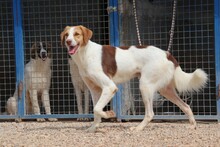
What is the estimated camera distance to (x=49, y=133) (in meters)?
6.19

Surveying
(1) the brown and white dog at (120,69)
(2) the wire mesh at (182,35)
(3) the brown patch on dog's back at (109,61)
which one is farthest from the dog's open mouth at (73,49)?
(2) the wire mesh at (182,35)

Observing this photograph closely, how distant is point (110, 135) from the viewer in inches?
229

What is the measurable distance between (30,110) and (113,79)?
2352mm

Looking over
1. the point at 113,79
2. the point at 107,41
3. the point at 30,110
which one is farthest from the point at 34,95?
the point at 113,79

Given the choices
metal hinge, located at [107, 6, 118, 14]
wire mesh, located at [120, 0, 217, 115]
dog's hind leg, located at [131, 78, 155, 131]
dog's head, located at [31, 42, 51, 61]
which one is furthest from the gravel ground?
metal hinge, located at [107, 6, 118, 14]

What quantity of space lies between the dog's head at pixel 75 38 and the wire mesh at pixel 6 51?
2569mm

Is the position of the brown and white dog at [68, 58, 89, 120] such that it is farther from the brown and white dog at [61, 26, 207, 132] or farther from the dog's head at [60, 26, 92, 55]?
the dog's head at [60, 26, 92, 55]

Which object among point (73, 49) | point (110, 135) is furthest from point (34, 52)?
point (110, 135)

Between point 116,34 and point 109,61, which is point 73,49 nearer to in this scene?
point 109,61

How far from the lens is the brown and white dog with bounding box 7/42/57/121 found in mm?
8094

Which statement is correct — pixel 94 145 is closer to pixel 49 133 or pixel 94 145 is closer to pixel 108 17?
pixel 49 133

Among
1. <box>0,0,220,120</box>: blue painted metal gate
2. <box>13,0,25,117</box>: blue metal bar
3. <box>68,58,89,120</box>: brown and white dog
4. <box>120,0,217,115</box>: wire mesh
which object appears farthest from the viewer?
<box>68,58,89,120</box>: brown and white dog

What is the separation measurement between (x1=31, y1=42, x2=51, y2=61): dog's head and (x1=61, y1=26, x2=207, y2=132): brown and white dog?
1860mm

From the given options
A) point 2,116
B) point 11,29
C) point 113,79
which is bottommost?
point 2,116
